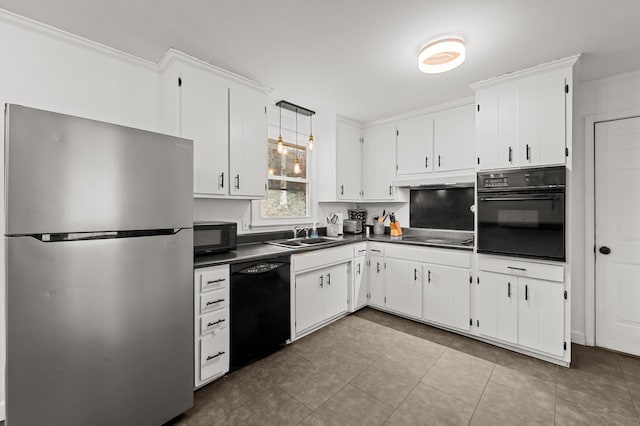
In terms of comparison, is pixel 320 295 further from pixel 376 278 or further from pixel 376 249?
pixel 376 249

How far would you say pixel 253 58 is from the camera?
2252 millimetres

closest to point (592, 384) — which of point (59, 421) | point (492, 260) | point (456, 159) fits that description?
point (492, 260)

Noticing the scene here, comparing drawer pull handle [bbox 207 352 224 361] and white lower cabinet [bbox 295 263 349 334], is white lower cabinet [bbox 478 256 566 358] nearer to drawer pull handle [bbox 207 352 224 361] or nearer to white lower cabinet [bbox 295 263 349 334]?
white lower cabinet [bbox 295 263 349 334]

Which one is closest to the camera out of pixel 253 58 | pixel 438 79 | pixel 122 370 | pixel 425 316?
pixel 122 370

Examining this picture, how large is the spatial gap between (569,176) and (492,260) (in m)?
0.96

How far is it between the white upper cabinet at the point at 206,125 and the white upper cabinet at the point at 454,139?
244cm

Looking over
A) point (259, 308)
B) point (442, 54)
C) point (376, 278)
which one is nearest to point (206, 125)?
point (259, 308)

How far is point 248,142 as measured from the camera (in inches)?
104

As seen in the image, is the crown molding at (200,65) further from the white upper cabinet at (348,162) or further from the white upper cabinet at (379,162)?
the white upper cabinet at (379,162)

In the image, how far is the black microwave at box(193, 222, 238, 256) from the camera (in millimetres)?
2213

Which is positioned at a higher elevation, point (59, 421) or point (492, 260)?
point (492, 260)

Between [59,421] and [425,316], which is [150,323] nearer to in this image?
[59,421]

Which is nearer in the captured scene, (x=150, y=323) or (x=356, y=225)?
(x=150, y=323)

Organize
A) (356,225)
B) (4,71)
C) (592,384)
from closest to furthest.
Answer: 1. (4,71)
2. (592,384)
3. (356,225)
